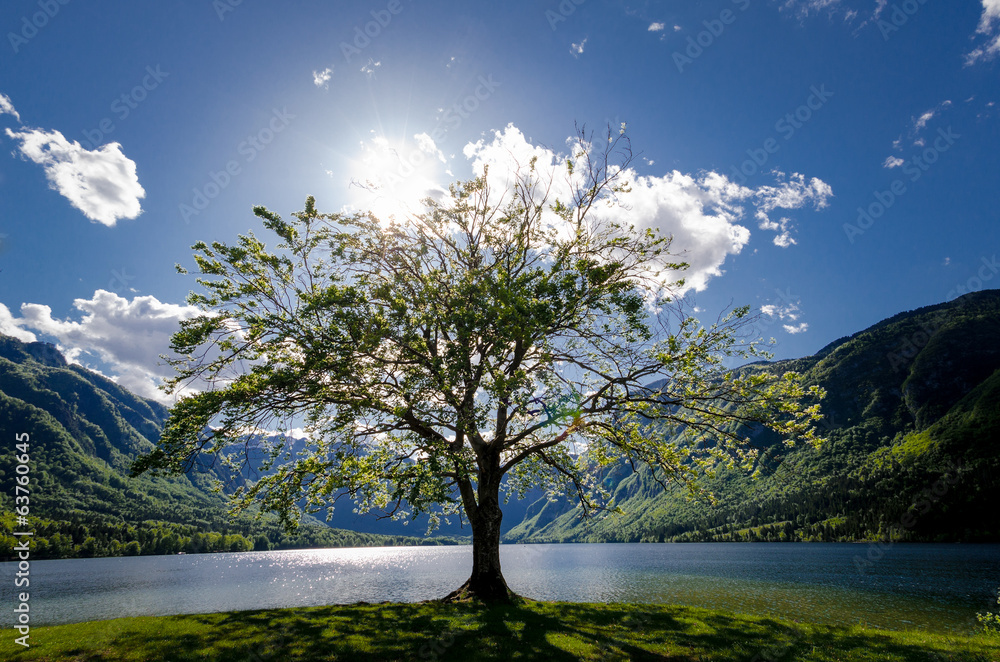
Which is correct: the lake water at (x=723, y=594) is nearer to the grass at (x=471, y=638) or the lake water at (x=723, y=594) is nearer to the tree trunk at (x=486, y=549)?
the grass at (x=471, y=638)

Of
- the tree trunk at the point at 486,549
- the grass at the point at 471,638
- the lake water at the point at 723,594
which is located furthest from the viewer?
the lake water at the point at 723,594

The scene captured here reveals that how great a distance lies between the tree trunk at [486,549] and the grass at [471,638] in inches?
76.0

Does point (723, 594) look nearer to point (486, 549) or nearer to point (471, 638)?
point (486, 549)

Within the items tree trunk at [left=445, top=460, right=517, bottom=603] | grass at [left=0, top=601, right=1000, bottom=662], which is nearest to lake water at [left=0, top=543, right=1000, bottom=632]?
grass at [left=0, top=601, right=1000, bottom=662]

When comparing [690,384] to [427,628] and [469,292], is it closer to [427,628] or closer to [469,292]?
[469,292]

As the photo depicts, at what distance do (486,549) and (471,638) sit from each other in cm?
717

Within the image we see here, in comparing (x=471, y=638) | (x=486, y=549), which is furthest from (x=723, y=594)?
(x=471, y=638)

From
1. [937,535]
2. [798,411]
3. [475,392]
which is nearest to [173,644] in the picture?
[475,392]

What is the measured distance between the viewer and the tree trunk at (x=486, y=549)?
20.2 meters

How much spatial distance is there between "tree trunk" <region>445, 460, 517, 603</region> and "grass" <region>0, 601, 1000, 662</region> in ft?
6.33

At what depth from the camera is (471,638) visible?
13578mm

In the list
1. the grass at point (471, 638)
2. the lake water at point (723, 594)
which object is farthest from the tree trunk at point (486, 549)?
the lake water at point (723, 594)

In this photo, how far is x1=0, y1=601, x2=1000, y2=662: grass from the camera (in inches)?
488

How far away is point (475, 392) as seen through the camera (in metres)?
18.6
